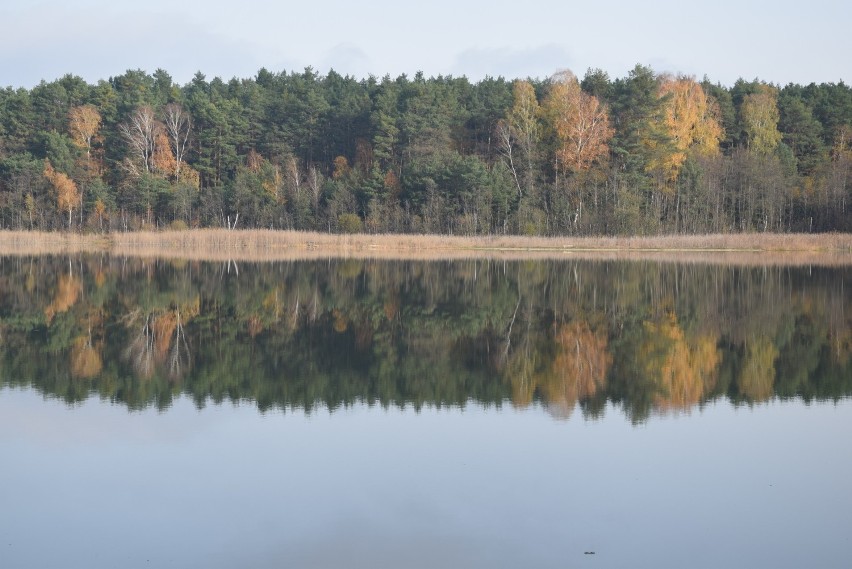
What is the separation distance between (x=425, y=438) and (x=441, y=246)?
38249 millimetres

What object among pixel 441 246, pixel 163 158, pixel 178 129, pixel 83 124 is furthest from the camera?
pixel 178 129

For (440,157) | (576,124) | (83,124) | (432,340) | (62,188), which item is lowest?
(432,340)

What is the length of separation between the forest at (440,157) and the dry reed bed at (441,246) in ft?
8.62

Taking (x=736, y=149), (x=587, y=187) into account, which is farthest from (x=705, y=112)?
(x=587, y=187)

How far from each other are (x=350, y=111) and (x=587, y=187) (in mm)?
19472

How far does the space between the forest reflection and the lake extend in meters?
0.08

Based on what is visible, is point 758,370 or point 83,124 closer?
point 758,370

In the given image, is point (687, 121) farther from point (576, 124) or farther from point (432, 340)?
point (432, 340)


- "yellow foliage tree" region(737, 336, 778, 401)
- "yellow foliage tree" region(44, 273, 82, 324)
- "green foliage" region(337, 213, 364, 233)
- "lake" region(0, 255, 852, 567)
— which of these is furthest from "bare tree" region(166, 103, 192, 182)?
"yellow foliage tree" region(737, 336, 778, 401)

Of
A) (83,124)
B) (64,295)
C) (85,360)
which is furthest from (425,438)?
(83,124)

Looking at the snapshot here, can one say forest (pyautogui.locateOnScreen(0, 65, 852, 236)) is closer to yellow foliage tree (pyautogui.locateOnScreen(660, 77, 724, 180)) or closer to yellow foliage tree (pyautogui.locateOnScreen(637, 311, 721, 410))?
yellow foliage tree (pyautogui.locateOnScreen(660, 77, 724, 180))

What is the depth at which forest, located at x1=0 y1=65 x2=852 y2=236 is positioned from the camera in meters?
52.4

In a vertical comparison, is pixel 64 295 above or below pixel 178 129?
below

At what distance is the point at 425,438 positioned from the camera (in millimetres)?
9453
